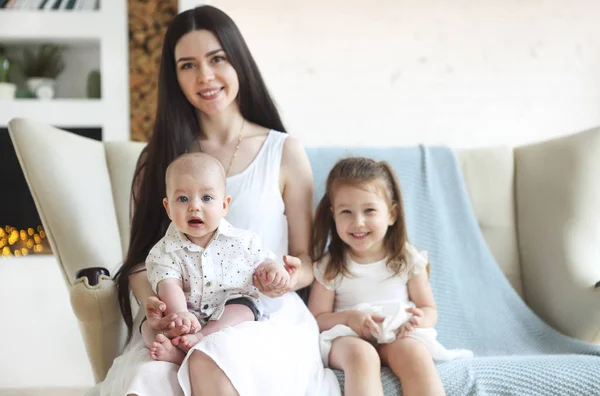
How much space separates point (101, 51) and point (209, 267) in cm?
181

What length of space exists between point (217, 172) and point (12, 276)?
1.84 metres

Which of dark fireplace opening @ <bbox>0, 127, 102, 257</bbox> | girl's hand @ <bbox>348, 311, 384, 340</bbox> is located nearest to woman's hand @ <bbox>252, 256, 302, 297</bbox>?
girl's hand @ <bbox>348, 311, 384, 340</bbox>

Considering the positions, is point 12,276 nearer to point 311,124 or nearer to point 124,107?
point 124,107

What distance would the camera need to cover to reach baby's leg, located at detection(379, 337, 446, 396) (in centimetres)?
125

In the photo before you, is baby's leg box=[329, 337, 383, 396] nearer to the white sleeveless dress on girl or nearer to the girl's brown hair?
the white sleeveless dress on girl

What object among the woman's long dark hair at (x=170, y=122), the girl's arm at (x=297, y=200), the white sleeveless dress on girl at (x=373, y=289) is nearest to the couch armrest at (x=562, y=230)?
the white sleeveless dress on girl at (x=373, y=289)

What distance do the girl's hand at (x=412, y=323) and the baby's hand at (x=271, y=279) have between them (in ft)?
1.04

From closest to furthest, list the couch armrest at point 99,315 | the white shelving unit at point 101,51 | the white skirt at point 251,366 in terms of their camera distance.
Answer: the white skirt at point 251,366
the couch armrest at point 99,315
the white shelving unit at point 101,51

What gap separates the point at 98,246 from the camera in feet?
5.16

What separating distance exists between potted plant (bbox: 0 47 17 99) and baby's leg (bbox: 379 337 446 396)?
2.17m

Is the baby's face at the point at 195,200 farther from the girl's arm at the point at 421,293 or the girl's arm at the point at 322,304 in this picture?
the girl's arm at the point at 421,293

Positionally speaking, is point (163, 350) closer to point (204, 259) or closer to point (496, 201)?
point (204, 259)

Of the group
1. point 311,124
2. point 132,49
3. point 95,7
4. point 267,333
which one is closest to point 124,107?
point 132,49

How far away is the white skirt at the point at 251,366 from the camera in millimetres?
1062
